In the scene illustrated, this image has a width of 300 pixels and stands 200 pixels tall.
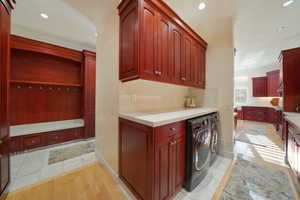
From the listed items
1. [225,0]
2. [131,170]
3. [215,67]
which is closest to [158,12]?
[225,0]

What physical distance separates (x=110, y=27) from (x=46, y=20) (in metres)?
1.85

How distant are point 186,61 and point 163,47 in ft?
2.21

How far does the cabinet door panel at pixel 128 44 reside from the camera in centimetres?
130

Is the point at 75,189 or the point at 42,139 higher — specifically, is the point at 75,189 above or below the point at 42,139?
below

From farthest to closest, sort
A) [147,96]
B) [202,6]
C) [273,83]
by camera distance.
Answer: [273,83], [202,6], [147,96]

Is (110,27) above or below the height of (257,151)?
above

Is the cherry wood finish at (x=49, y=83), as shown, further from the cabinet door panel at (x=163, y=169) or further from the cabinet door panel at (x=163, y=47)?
the cabinet door panel at (x=163, y=169)

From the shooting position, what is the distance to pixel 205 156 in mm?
1679

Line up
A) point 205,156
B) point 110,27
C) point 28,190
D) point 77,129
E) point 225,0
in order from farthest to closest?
point 77,129
point 225,0
point 110,27
point 205,156
point 28,190

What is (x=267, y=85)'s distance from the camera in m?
5.62

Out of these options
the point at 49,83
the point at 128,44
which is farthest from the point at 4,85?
the point at 49,83

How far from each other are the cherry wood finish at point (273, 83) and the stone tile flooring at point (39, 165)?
25.5ft

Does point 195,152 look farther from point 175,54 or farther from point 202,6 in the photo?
point 202,6

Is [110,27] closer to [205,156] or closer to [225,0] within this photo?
[225,0]
